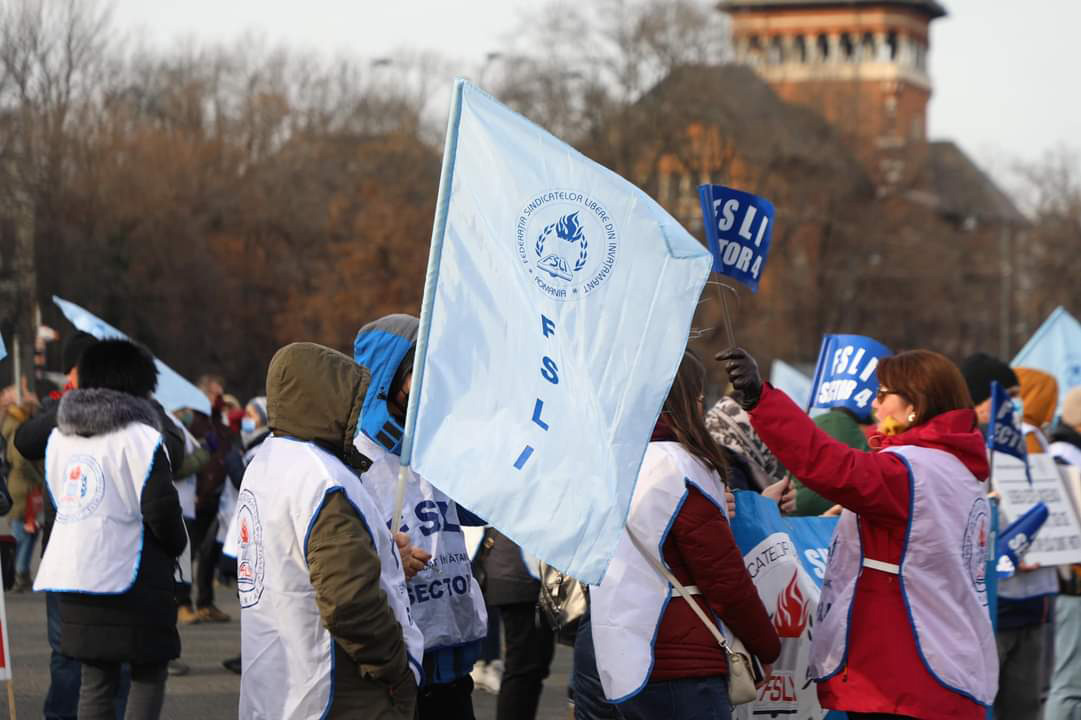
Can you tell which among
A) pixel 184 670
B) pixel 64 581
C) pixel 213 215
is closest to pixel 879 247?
pixel 213 215

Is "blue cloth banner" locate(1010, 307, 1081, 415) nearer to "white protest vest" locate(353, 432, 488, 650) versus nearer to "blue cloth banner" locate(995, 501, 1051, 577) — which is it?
"blue cloth banner" locate(995, 501, 1051, 577)

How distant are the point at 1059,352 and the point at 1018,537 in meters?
4.99

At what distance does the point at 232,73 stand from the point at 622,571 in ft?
188

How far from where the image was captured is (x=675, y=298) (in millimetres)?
4441

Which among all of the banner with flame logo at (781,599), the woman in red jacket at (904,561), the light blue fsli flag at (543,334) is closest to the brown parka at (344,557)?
the light blue fsli flag at (543,334)

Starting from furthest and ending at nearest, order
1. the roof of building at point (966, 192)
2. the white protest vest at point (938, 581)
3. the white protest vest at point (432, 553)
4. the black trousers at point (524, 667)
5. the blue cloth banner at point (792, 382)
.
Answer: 1. the roof of building at point (966, 192)
2. the blue cloth banner at point (792, 382)
3. the black trousers at point (524, 667)
4. the white protest vest at point (432, 553)
5. the white protest vest at point (938, 581)

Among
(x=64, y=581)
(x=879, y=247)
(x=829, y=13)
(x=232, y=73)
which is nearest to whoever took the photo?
(x=64, y=581)

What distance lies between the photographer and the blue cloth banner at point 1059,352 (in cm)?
1205

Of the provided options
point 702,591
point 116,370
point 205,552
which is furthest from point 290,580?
point 205,552

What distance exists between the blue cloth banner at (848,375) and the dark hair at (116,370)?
3.25m

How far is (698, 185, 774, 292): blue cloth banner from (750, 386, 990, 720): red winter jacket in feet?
1.62

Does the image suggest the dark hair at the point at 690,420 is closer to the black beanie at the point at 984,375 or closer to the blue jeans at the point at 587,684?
the blue jeans at the point at 587,684

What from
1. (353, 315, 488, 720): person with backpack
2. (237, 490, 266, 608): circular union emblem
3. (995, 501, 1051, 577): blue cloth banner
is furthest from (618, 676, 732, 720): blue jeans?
(995, 501, 1051, 577): blue cloth banner

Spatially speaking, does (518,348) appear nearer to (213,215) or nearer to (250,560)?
(250,560)
